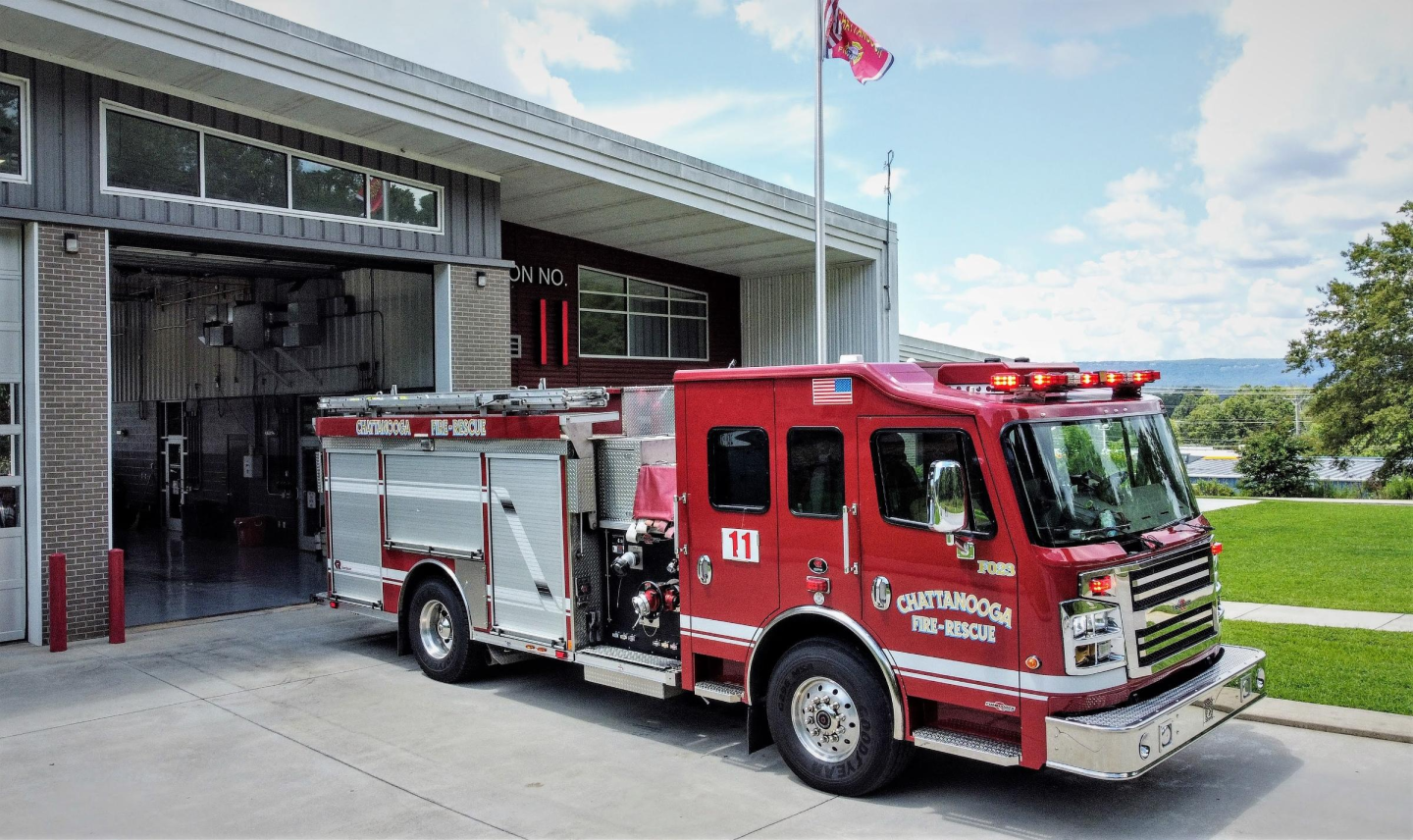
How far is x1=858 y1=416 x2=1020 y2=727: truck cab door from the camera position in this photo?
6.20m

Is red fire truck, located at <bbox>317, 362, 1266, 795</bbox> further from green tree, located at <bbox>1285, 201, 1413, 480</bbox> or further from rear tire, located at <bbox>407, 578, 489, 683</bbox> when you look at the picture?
green tree, located at <bbox>1285, 201, 1413, 480</bbox>

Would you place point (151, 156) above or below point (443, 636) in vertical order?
above

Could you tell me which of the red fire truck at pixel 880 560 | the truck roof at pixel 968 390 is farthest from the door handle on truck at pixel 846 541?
the truck roof at pixel 968 390

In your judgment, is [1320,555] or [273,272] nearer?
[1320,555]

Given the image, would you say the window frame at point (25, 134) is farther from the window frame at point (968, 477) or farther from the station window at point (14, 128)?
the window frame at point (968, 477)

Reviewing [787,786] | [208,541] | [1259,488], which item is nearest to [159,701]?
[787,786]

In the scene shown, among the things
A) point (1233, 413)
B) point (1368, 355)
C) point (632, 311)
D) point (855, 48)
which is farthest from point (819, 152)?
point (1233, 413)

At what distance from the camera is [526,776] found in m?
7.36

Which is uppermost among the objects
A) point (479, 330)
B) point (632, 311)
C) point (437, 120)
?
point (437, 120)

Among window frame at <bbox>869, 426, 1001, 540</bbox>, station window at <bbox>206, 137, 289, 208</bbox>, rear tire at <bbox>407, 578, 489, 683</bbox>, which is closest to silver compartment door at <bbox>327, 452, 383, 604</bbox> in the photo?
rear tire at <bbox>407, 578, 489, 683</bbox>

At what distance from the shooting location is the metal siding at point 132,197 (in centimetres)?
1145

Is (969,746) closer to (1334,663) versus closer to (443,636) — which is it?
(1334,663)

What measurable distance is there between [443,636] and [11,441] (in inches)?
218

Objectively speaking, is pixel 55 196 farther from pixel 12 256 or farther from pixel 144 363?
pixel 144 363
